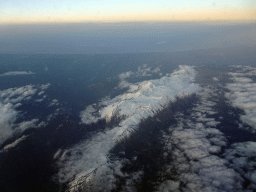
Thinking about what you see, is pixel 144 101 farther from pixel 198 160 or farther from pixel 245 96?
pixel 245 96

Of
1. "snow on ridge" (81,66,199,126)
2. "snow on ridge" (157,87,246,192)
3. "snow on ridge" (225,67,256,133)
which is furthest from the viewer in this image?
"snow on ridge" (81,66,199,126)

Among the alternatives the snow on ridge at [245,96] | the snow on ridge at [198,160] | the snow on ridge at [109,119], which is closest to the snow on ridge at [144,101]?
the snow on ridge at [109,119]

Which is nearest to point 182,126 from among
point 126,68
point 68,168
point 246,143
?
point 246,143

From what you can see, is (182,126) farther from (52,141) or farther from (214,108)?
(52,141)

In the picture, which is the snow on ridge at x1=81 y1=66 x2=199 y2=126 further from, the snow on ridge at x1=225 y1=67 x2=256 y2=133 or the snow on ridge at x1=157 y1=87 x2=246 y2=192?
the snow on ridge at x1=225 y1=67 x2=256 y2=133

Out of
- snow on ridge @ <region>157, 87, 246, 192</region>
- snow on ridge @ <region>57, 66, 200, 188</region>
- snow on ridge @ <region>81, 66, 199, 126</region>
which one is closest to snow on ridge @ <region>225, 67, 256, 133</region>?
snow on ridge @ <region>157, 87, 246, 192</region>
